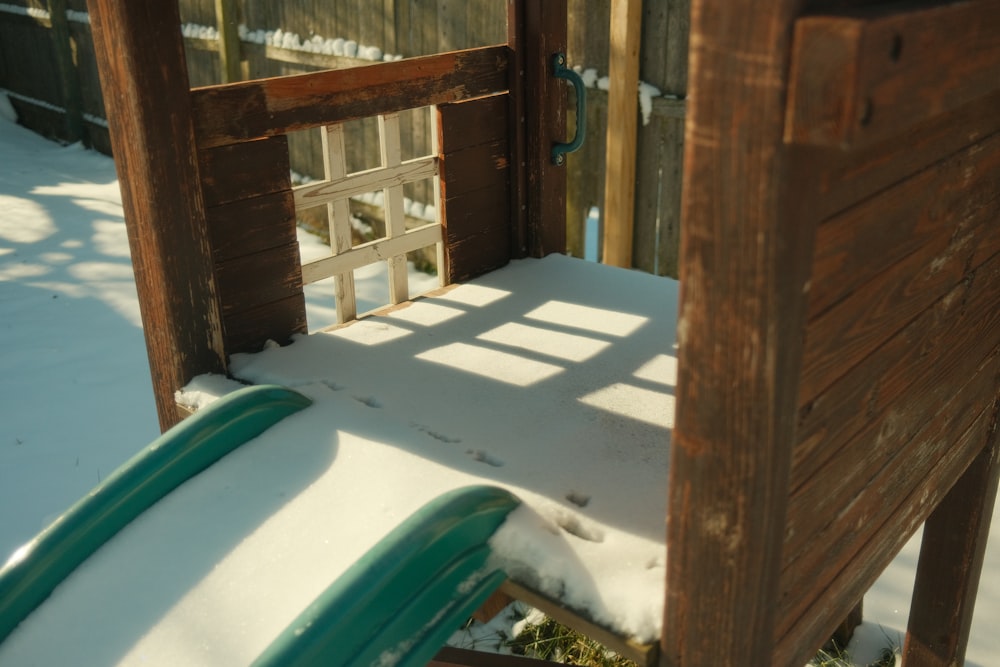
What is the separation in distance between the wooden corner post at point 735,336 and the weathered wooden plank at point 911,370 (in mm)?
127

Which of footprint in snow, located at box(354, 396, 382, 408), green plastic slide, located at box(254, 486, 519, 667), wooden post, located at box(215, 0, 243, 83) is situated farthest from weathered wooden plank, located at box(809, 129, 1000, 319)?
wooden post, located at box(215, 0, 243, 83)

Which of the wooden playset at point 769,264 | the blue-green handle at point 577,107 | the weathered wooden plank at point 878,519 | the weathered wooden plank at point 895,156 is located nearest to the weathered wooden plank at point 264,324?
the wooden playset at point 769,264

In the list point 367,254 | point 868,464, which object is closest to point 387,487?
point 868,464

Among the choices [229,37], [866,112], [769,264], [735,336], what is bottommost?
[229,37]

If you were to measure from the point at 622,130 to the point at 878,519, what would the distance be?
3.40 metres

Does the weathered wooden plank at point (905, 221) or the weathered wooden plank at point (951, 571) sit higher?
the weathered wooden plank at point (905, 221)

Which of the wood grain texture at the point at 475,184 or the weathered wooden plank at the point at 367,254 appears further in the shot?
the wood grain texture at the point at 475,184

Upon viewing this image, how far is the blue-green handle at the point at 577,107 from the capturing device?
3461 mm

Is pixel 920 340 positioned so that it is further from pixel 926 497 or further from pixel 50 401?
pixel 50 401

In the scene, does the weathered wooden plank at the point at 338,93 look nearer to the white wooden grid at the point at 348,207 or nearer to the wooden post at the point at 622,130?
the white wooden grid at the point at 348,207

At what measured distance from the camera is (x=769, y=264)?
115 centimetres

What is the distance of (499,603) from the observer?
2.22 meters

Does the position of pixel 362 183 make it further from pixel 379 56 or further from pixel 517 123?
pixel 379 56

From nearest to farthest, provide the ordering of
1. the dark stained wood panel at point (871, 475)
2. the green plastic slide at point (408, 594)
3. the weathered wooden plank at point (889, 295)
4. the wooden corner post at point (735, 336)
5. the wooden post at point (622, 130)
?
the wooden corner post at point (735, 336) < the weathered wooden plank at point (889, 295) < the dark stained wood panel at point (871, 475) < the green plastic slide at point (408, 594) < the wooden post at point (622, 130)
